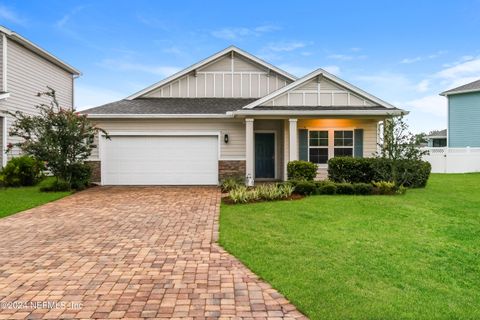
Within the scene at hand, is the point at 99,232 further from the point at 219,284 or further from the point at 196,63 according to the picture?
the point at 196,63

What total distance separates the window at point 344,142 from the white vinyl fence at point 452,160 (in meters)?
9.77

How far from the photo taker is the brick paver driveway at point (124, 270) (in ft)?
12.7

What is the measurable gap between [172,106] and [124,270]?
1227 cm

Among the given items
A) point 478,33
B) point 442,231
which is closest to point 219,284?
point 442,231

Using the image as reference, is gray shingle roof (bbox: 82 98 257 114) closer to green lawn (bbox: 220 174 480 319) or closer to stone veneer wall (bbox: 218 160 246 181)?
stone veneer wall (bbox: 218 160 246 181)

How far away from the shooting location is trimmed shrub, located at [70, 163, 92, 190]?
14070 mm

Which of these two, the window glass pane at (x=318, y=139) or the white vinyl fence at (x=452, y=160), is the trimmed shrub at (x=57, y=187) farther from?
the white vinyl fence at (x=452, y=160)

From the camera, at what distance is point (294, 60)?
2419cm

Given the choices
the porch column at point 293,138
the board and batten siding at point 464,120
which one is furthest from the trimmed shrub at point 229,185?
the board and batten siding at point 464,120

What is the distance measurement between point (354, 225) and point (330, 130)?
8.40m

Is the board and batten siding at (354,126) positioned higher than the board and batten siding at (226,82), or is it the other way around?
the board and batten siding at (226,82)

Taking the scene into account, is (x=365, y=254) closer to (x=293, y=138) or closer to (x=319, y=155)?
(x=293, y=138)

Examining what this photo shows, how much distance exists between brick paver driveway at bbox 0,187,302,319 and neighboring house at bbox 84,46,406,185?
6.65m

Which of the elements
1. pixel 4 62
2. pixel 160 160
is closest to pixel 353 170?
pixel 160 160
